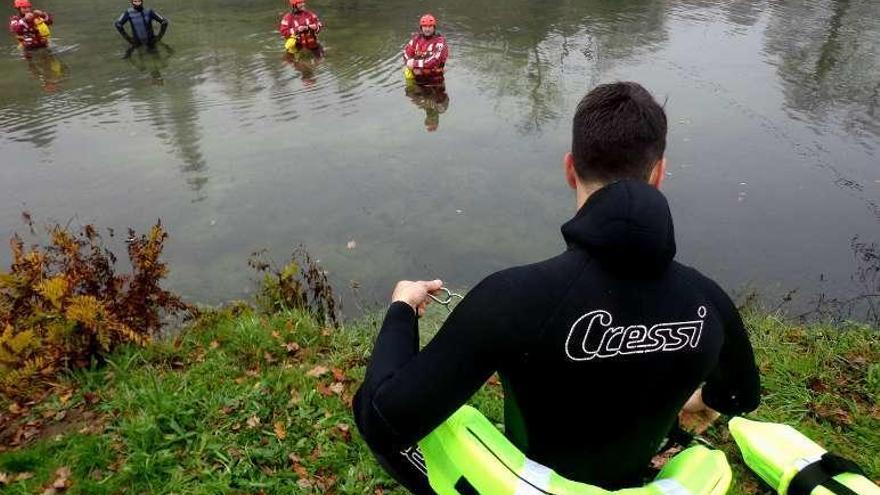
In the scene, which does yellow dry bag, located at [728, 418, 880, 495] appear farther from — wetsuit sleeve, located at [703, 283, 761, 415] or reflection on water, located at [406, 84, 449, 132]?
reflection on water, located at [406, 84, 449, 132]

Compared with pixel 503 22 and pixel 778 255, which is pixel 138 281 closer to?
pixel 778 255

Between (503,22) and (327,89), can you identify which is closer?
(327,89)

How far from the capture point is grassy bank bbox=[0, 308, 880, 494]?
12.9ft

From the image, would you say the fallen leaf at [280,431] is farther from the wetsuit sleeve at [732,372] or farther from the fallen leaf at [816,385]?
the fallen leaf at [816,385]

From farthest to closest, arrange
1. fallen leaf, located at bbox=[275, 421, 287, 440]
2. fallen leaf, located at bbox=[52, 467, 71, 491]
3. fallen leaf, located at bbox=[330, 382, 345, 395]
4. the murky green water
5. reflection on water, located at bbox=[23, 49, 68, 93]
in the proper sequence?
reflection on water, located at bbox=[23, 49, 68, 93] → the murky green water → fallen leaf, located at bbox=[330, 382, 345, 395] → fallen leaf, located at bbox=[275, 421, 287, 440] → fallen leaf, located at bbox=[52, 467, 71, 491]

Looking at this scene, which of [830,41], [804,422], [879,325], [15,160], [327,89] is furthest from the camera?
[830,41]

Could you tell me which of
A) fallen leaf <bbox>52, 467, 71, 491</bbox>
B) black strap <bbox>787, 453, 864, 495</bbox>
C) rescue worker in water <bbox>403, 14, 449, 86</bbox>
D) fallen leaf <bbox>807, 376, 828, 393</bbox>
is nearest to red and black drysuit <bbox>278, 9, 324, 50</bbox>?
rescue worker in water <bbox>403, 14, 449, 86</bbox>

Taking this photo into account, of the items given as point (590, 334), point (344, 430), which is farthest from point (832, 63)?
point (590, 334)

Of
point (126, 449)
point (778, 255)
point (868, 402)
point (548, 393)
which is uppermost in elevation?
point (548, 393)

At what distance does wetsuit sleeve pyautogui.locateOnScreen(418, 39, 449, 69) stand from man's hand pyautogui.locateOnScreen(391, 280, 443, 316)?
11.3 meters

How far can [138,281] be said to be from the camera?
5656mm

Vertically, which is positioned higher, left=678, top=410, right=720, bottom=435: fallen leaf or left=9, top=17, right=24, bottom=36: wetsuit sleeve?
left=678, top=410, right=720, bottom=435: fallen leaf

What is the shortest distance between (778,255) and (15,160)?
11.3 metres

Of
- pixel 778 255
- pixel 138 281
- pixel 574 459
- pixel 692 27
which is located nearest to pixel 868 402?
pixel 778 255
